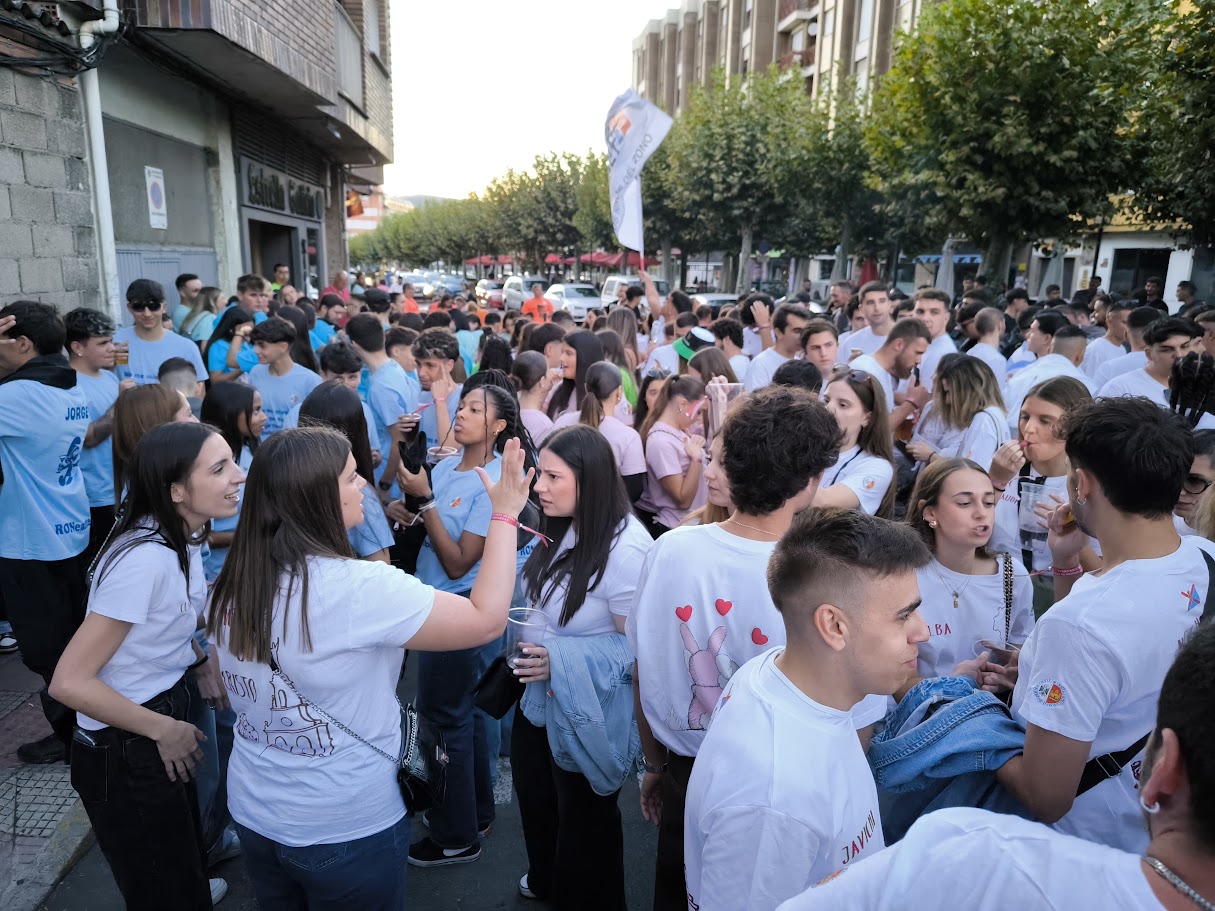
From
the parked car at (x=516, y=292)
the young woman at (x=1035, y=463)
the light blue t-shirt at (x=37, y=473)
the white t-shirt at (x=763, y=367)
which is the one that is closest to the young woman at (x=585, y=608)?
the young woman at (x=1035, y=463)

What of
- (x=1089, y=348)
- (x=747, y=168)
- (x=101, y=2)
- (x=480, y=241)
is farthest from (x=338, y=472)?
(x=480, y=241)

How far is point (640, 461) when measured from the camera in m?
4.50

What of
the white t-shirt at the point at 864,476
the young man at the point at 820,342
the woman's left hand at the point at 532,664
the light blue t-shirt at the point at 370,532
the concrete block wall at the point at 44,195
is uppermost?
the concrete block wall at the point at 44,195

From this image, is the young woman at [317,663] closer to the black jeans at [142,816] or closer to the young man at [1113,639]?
the black jeans at [142,816]

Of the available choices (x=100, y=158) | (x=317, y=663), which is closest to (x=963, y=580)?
(x=317, y=663)

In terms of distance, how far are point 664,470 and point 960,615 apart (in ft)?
6.69

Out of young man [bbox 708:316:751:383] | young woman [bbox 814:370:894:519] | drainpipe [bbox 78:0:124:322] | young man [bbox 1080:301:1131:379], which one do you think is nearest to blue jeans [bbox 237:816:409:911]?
young woman [bbox 814:370:894:519]

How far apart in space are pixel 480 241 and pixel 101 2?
5318 cm

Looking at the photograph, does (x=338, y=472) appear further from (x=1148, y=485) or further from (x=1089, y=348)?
(x=1089, y=348)

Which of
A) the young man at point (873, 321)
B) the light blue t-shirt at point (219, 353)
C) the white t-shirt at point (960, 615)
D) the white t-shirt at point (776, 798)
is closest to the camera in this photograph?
the white t-shirt at point (776, 798)

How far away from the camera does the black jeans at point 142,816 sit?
2328mm

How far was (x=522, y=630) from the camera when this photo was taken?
8.20ft

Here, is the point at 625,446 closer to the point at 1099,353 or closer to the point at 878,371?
the point at 878,371

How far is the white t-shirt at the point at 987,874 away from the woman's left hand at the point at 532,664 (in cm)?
141
